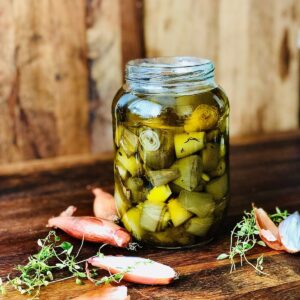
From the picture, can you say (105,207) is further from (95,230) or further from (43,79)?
(43,79)

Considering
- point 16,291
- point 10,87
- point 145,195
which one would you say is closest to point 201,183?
point 145,195

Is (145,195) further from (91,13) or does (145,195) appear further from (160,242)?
(91,13)

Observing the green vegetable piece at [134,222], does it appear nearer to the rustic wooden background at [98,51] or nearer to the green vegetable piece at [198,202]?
the green vegetable piece at [198,202]

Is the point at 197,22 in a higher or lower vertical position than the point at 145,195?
higher

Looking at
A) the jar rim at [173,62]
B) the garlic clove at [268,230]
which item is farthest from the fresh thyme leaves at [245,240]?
the jar rim at [173,62]

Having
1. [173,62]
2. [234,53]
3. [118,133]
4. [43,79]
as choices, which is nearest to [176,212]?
[118,133]

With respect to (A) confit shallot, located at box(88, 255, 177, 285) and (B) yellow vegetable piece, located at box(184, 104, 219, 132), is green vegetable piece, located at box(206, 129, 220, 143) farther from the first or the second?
(A) confit shallot, located at box(88, 255, 177, 285)
